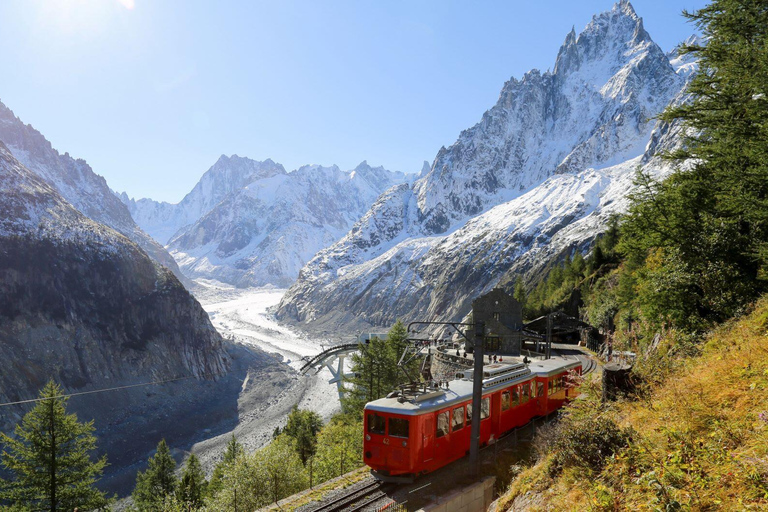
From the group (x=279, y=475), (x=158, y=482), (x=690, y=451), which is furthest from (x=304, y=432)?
(x=690, y=451)

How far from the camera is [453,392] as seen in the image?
16906mm

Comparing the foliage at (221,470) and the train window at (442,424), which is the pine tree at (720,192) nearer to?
the train window at (442,424)

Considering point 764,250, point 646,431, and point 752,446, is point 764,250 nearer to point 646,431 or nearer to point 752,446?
point 646,431

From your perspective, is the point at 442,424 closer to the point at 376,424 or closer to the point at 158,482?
the point at 376,424

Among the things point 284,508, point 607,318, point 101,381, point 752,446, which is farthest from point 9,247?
point 752,446

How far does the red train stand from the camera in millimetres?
14953

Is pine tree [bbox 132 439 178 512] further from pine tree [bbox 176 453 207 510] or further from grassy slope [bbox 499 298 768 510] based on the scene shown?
grassy slope [bbox 499 298 768 510]

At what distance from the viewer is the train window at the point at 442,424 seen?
15648 mm

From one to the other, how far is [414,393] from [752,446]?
10.8m

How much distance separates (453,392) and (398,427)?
118 inches

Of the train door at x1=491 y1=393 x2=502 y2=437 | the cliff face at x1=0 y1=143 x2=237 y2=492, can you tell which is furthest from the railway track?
the cliff face at x1=0 y1=143 x2=237 y2=492

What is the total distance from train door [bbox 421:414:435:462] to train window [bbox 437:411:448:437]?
30 cm

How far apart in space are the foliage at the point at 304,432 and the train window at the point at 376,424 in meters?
24.9

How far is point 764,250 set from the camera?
38.9ft
